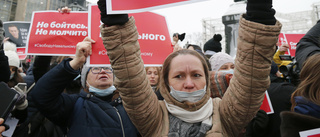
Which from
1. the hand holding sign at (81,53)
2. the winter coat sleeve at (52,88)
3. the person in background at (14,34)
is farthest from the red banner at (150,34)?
the person in background at (14,34)

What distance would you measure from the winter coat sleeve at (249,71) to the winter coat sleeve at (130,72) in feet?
1.62

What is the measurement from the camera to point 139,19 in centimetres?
239

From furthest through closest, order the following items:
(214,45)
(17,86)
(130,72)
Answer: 1. (214,45)
2. (17,86)
3. (130,72)

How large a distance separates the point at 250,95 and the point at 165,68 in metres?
0.63

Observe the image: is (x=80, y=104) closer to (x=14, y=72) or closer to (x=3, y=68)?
(x=3, y=68)

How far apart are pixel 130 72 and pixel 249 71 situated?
691 millimetres

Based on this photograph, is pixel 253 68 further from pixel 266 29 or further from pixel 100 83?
pixel 100 83

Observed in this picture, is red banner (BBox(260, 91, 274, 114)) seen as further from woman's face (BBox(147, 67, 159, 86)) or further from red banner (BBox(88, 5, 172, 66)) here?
woman's face (BBox(147, 67, 159, 86))

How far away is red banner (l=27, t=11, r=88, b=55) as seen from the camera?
8.11 feet

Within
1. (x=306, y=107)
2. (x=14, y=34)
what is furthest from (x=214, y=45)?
(x=14, y=34)

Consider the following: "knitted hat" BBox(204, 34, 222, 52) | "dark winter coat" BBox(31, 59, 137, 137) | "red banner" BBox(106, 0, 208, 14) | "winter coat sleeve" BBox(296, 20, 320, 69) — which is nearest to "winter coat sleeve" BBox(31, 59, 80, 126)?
"dark winter coat" BBox(31, 59, 137, 137)

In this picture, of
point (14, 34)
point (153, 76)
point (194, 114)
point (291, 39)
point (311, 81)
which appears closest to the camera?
point (194, 114)

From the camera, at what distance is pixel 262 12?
1157 millimetres

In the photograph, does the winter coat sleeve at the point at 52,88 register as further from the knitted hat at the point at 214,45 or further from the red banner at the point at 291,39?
the red banner at the point at 291,39
